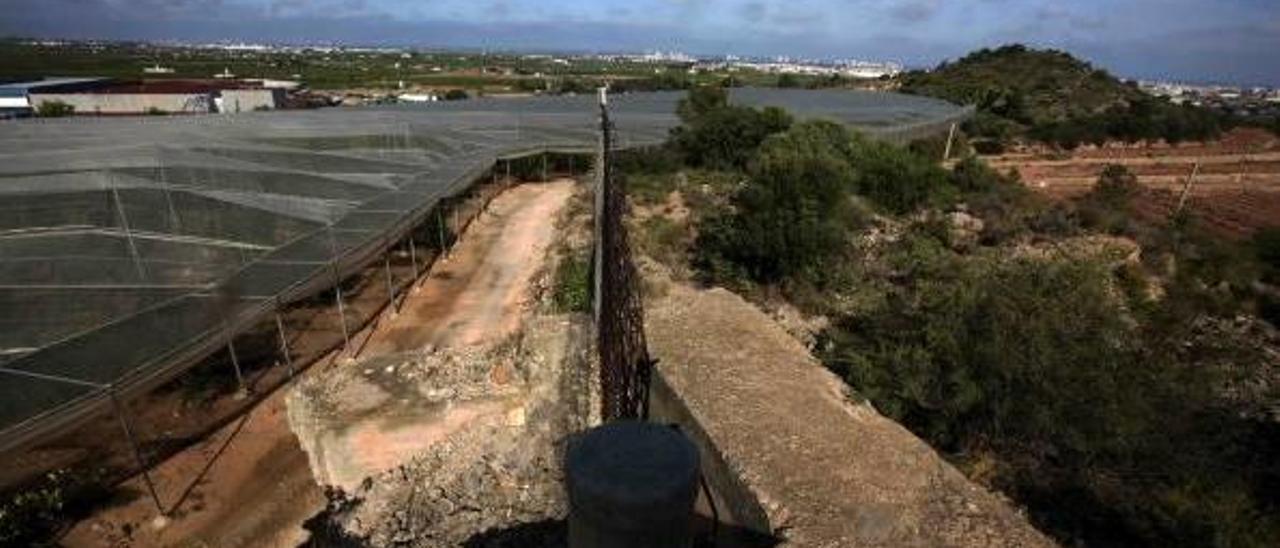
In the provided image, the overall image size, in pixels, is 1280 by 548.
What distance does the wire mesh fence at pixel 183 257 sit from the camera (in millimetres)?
9564

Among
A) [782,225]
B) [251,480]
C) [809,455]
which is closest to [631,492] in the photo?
[809,455]

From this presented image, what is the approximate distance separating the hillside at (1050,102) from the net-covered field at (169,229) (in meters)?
35.6

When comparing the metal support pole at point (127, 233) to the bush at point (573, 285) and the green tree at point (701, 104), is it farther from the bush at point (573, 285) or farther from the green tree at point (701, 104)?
the green tree at point (701, 104)

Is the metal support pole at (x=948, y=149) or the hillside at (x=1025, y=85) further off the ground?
the hillside at (x=1025, y=85)

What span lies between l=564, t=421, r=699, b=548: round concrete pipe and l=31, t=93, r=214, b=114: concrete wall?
56.1m

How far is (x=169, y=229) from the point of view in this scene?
13477 mm

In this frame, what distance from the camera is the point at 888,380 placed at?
34.2 feet

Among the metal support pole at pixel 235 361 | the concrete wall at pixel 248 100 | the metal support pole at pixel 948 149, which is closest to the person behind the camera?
the metal support pole at pixel 235 361

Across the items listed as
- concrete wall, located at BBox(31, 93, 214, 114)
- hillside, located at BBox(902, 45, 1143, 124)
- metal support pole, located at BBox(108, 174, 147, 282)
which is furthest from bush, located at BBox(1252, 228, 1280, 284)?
concrete wall, located at BBox(31, 93, 214, 114)

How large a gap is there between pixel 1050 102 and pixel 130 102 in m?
63.8

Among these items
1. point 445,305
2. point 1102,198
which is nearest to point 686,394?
point 445,305

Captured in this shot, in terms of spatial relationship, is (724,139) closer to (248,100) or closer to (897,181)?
(897,181)

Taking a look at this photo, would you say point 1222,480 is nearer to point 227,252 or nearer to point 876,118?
point 227,252

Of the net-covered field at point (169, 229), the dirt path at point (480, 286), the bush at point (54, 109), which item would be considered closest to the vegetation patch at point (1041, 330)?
the dirt path at point (480, 286)
